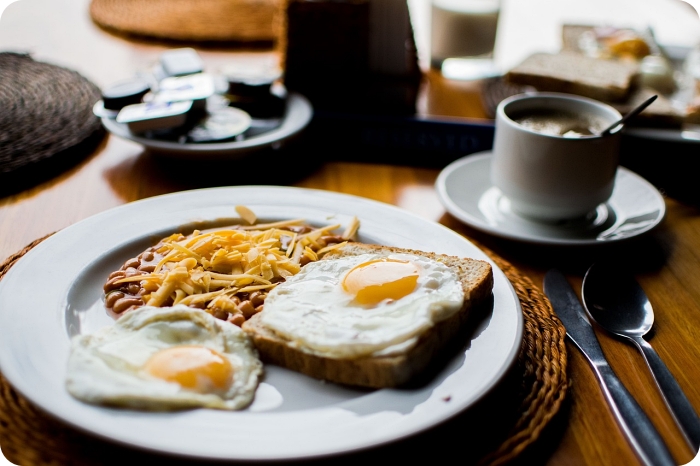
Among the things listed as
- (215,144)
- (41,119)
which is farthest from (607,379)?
(41,119)

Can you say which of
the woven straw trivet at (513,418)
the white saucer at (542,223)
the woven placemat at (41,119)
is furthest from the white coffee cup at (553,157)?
the woven placemat at (41,119)

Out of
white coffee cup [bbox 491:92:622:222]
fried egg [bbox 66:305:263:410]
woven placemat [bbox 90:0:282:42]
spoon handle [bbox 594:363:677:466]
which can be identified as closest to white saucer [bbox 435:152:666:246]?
white coffee cup [bbox 491:92:622:222]

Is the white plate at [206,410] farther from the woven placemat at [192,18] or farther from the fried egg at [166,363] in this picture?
the woven placemat at [192,18]

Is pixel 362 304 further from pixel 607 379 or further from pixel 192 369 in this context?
pixel 607 379

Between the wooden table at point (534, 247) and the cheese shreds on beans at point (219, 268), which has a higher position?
the cheese shreds on beans at point (219, 268)

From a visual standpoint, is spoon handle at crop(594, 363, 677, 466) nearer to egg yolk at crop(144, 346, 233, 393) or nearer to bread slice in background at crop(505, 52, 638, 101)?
egg yolk at crop(144, 346, 233, 393)

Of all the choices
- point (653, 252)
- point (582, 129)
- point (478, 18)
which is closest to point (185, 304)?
point (582, 129)
